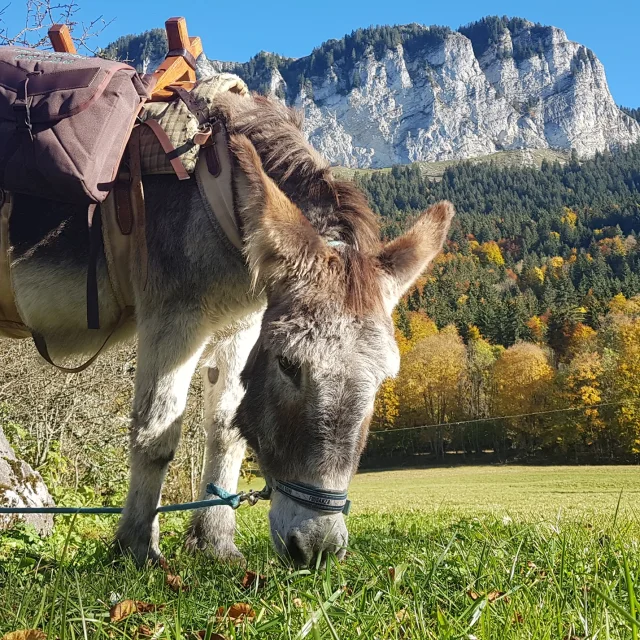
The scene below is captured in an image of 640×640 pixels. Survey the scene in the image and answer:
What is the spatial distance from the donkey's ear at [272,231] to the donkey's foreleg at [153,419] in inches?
28.8

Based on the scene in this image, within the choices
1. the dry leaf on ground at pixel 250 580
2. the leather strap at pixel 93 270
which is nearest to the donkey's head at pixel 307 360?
the dry leaf on ground at pixel 250 580

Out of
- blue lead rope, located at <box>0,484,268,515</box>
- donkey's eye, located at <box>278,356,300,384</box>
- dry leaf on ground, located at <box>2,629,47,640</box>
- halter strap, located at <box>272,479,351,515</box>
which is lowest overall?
dry leaf on ground, located at <box>2,629,47,640</box>

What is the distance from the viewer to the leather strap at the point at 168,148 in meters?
3.29

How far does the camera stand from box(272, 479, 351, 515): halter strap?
244 cm

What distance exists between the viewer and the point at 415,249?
3.31 m

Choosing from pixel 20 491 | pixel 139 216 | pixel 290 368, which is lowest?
pixel 20 491

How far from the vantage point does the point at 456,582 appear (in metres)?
2.38

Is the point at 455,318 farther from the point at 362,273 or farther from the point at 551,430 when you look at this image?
the point at 362,273

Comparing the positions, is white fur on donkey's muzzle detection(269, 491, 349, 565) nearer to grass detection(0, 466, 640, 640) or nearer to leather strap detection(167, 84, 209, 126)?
grass detection(0, 466, 640, 640)

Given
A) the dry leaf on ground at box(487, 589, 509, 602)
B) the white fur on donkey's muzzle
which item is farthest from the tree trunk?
the dry leaf on ground at box(487, 589, 509, 602)

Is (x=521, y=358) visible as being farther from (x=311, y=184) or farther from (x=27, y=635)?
(x=27, y=635)

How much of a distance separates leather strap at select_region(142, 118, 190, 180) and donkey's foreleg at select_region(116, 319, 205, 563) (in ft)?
2.71

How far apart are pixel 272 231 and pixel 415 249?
915 millimetres

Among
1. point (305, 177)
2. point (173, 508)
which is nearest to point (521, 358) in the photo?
point (305, 177)
